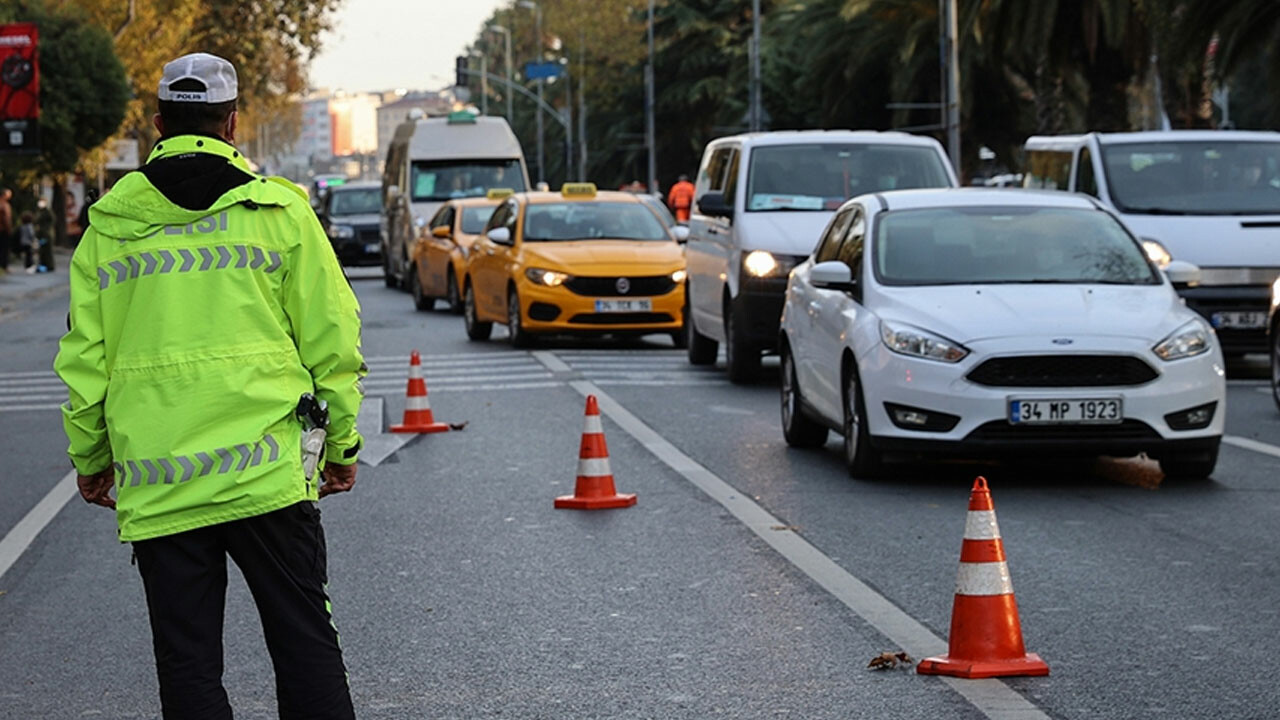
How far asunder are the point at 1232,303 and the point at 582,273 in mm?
6516

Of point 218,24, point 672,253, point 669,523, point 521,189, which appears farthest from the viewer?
point 218,24

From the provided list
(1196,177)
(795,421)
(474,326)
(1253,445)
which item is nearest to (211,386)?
(795,421)

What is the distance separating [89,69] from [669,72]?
33.9 m

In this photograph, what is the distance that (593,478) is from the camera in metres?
11.0

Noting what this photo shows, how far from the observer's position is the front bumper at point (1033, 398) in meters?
11.2

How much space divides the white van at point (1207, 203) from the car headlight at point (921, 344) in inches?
268

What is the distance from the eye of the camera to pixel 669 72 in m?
84.6

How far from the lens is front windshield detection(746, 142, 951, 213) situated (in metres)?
18.4

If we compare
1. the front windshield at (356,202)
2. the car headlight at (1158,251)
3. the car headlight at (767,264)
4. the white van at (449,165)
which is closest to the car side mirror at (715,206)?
the car headlight at (767,264)

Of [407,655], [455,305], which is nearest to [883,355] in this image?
[407,655]

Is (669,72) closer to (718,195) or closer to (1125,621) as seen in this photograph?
(718,195)

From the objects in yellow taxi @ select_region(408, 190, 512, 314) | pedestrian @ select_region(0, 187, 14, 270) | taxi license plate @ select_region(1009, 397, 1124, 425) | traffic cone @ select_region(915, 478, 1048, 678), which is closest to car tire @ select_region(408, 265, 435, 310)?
yellow taxi @ select_region(408, 190, 512, 314)

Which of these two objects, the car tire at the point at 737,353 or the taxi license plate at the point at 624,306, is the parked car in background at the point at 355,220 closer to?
the taxi license plate at the point at 624,306

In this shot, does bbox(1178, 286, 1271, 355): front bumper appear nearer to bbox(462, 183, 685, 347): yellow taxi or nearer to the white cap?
bbox(462, 183, 685, 347): yellow taxi
